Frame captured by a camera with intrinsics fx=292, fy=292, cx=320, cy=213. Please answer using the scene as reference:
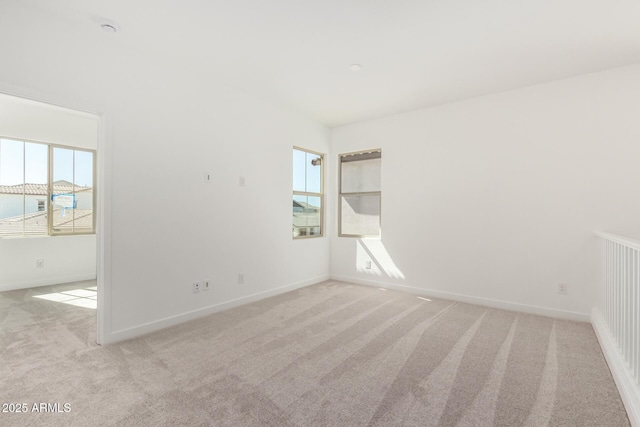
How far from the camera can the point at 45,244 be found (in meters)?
4.53

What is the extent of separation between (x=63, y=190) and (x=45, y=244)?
0.90 metres

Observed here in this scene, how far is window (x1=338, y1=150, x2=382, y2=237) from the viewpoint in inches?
185

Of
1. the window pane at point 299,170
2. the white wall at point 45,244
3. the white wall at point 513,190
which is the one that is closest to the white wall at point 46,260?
the white wall at point 45,244

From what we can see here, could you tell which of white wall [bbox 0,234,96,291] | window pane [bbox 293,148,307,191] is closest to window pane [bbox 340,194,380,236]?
window pane [bbox 293,148,307,191]

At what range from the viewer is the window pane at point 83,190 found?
4.93 meters

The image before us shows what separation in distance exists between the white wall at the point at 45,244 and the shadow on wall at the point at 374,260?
4.51 meters

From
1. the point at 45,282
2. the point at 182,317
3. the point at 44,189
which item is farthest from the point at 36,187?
the point at 182,317

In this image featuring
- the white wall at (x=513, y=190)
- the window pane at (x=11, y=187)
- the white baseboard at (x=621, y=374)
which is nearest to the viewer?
the white baseboard at (x=621, y=374)

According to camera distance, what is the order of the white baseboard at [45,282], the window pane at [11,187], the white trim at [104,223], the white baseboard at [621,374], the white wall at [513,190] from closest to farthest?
the white baseboard at [621,374], the white trim at [104,223], the white wall at [513,190], the white baseboard at [45,282], the window pane at [11,187]

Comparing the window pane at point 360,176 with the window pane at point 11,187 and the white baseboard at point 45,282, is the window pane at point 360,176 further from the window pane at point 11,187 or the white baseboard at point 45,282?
the window pane at point 11,187

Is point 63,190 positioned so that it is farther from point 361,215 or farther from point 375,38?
point 375,38

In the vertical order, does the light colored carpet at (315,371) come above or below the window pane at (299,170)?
below

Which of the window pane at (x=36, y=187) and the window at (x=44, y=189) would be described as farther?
the window pane at (x=36, y=187)

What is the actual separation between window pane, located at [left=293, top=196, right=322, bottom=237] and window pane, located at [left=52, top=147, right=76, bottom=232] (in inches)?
148
